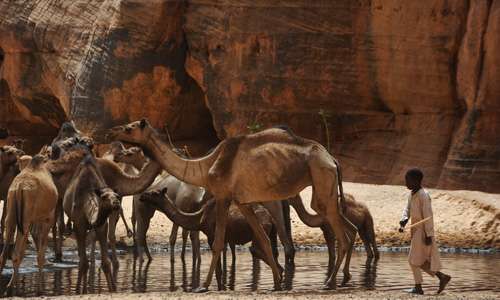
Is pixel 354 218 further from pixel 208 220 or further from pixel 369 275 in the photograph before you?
pixel 208 220

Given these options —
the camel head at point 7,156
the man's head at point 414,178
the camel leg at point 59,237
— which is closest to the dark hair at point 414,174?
the man's head at point 414,178

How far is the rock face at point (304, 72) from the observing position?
81.8ft

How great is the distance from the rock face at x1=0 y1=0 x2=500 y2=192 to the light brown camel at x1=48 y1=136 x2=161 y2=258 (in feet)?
34.9

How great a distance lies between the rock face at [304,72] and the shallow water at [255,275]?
6.94 metres

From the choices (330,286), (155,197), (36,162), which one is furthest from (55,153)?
(330,286)

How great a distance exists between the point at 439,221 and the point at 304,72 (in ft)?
24.5

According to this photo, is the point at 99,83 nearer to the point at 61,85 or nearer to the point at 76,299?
the point at 61,85

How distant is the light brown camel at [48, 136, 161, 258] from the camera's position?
1474cm

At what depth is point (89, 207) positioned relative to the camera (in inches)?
547

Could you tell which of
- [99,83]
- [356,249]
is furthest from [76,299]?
[99,83]

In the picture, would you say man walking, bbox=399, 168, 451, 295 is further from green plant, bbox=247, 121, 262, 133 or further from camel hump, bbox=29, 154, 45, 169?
green plant, bbox=247, 121, 262, 133

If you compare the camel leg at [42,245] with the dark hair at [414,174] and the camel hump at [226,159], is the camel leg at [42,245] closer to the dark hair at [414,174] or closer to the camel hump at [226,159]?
the camel hump at [226,159]

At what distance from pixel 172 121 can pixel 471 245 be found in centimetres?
1244

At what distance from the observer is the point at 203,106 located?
3169cm
